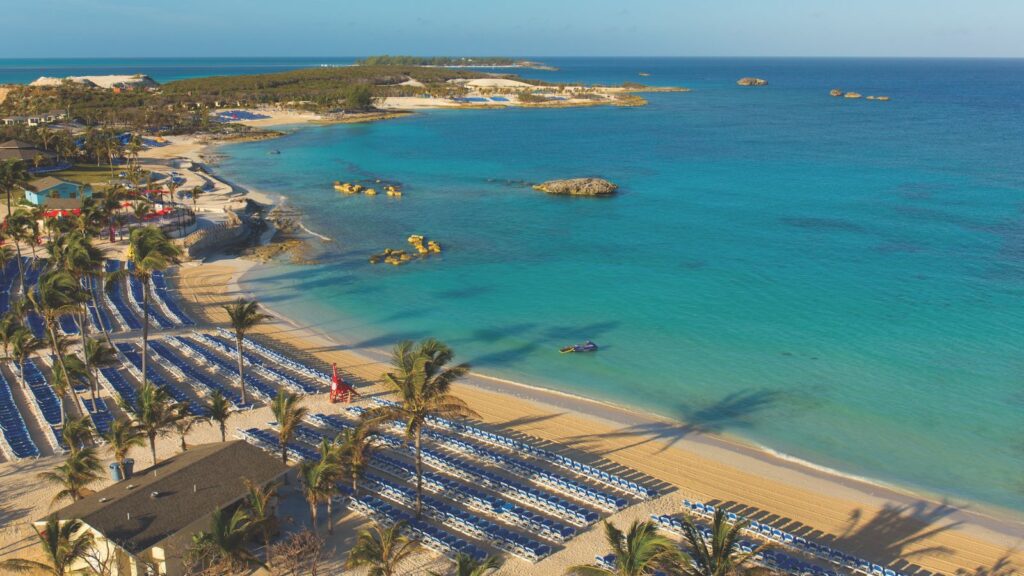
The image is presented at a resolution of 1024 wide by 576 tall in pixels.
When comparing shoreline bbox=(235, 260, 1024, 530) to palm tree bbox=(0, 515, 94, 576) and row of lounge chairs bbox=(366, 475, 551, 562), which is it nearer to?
row of lounge chairs bbox=(366, 475, 551, 562)

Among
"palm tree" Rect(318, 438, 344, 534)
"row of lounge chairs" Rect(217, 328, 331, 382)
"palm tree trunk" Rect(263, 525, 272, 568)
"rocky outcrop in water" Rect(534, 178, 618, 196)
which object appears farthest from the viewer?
"rocky outcrop in water" Rect(534, 178, 618, 196)

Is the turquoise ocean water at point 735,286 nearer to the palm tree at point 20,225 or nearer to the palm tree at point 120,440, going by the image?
the palm tree at point 20,225

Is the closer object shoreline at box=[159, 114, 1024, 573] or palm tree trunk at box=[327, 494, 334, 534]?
palm tree trunk at box=[327, 494, 334, 534]

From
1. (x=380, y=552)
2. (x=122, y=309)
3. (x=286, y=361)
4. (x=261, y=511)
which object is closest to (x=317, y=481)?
(x=261, y=511)

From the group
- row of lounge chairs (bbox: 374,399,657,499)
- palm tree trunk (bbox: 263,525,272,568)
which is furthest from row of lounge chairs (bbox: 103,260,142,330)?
palm tree trunk (bbox: 263,525,272,568)

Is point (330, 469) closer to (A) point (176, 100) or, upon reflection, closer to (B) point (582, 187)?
(B) point (582, 187)

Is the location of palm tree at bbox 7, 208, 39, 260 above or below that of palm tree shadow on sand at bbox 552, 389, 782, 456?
above

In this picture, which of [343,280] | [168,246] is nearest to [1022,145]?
[343,280]
